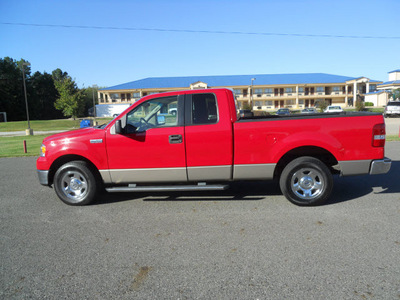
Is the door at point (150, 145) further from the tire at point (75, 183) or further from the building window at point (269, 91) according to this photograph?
the building window at point (269, 91)

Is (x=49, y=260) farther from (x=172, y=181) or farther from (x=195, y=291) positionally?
(x=172, y=181)

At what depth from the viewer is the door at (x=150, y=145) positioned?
511 cm

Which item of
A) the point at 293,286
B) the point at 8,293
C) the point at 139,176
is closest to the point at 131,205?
the point at 139,176

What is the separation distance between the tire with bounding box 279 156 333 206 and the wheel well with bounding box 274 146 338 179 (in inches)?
5.8

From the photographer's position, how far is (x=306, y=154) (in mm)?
5402

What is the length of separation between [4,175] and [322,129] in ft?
28.2

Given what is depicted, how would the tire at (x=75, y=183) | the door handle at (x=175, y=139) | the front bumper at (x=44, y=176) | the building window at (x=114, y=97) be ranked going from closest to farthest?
the door handle at (x=175, y=139), the tire at (x=75, y=183), the front bumper at (x=44, y=176), the building window at (x=114, y=97)

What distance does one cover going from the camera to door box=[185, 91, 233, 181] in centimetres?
506

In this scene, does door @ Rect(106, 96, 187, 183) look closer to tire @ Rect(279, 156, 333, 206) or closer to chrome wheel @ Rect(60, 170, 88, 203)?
chrome wheel @ Rect(60, 170, 88, 203)

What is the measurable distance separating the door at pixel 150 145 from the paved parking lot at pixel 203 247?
622 millimetres

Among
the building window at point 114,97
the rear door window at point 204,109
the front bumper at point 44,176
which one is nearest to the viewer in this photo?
the rear door window at point 204,109

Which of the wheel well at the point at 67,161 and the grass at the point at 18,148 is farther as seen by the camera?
the grass at the point at 18,148

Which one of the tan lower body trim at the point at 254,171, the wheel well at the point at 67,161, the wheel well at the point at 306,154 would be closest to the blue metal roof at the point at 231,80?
the wheel well at the point at 67,161

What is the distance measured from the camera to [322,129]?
5.01 meters
